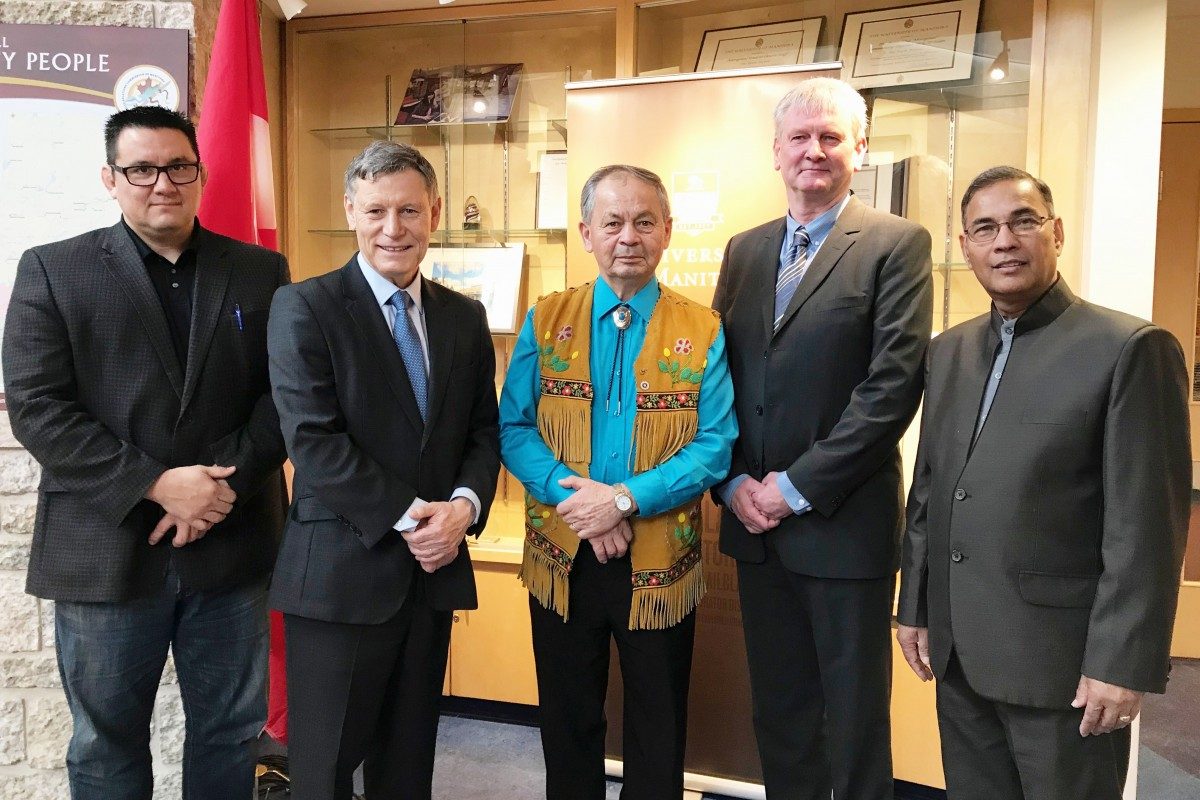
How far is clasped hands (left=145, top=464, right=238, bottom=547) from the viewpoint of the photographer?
1771mm

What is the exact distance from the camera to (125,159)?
5.88 ft

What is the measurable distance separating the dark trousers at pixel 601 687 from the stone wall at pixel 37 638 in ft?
3.42

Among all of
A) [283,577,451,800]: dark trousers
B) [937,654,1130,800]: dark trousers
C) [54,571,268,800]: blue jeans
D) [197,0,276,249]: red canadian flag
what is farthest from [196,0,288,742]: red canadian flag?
[937,654,1130,800]: dark trousers

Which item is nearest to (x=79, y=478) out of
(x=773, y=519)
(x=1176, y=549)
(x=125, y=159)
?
(x=125, y=159)

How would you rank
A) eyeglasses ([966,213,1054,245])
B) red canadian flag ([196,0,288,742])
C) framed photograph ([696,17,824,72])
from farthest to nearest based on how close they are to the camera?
framed photograph ([696,17,824,72]), red canadian flag ([196,0,288,742]), eyeglasses ([966,213,1054,245])

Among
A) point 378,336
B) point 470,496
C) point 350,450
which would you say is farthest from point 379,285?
point 470,496

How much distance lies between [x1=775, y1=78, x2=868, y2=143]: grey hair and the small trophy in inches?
64.5

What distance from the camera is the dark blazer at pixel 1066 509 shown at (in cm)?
142

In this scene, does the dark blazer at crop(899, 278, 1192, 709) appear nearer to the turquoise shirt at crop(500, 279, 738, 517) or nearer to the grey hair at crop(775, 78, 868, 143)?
the turquoise shirt at crop(500, 279, 738, 517)

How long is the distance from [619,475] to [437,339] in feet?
1.62

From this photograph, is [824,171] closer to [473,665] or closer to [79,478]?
[79,478]

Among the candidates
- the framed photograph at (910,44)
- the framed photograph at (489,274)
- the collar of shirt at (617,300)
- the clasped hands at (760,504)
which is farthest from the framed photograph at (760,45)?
the clasped hands at (760,504)

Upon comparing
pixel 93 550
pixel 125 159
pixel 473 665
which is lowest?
pixel 473 665

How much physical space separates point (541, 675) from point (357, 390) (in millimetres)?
805
